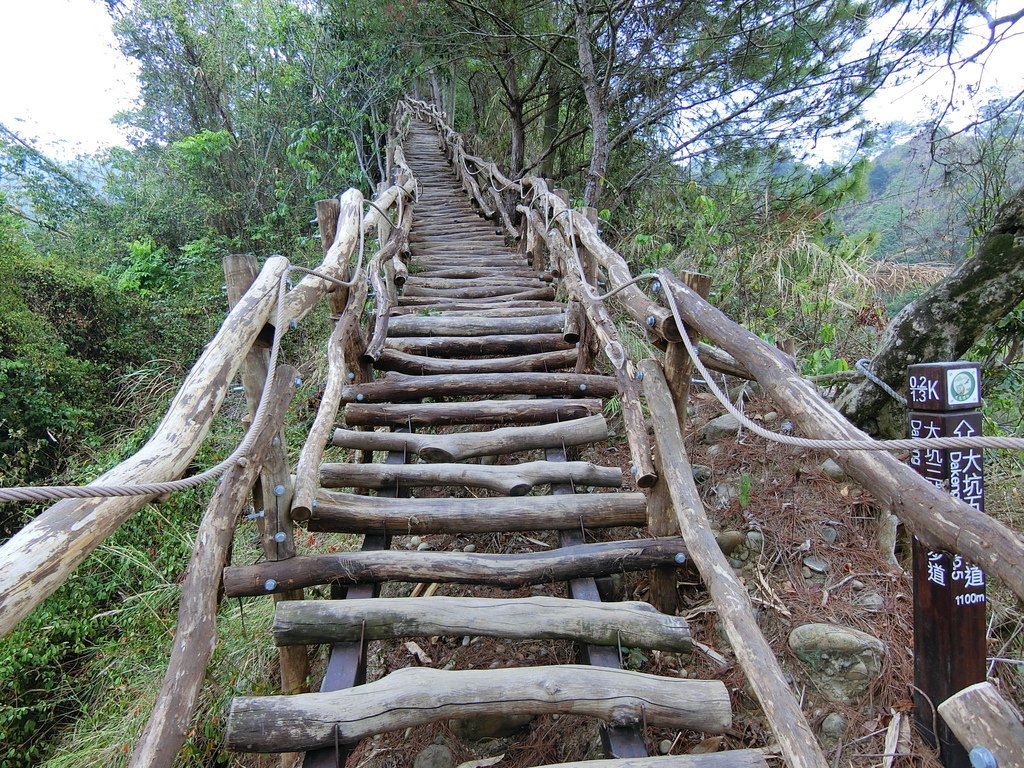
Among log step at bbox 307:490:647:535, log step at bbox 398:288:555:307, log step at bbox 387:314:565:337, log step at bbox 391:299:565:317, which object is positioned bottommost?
log step at bbox 307:490:647:535

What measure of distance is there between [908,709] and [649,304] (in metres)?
1.81

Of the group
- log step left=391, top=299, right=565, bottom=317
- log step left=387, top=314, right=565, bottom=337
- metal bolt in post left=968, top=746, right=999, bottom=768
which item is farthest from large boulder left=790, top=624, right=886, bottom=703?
log step left=391, top=299, right=565, bottom=317

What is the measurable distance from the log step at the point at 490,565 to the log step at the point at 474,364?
1.85m

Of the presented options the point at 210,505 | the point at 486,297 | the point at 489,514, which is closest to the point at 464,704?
the point at 489,514

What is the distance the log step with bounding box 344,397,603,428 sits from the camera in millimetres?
3373

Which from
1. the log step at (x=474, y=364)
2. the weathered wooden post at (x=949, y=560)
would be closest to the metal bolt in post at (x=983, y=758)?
the weathered wooden post at (x=949, y=560)

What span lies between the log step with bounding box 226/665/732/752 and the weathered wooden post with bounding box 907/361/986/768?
2.07ft

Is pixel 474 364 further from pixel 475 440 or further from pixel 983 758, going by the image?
pixel 983 758

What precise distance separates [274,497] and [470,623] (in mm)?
929

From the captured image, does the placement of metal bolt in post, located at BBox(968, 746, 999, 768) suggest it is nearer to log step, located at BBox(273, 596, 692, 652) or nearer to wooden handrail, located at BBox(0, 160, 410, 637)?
log step, located at BBox(273, 596, 692, 652)

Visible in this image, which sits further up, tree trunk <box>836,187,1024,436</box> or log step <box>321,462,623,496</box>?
tree trunk <box>836,187,1024,436</box>

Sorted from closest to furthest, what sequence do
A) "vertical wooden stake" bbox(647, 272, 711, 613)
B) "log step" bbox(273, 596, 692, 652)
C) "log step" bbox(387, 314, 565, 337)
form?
1. "log step" bbox(273, 596, 692, 652)
2. "vertical wooden stake" bbox(647, 272, 711, 613)
3. "log step" bbox(387, 314, 565, 337)

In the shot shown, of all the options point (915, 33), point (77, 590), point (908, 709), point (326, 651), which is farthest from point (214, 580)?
point (915, 33)

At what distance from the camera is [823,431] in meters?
1.64
